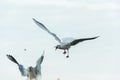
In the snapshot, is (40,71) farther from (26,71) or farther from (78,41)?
(78,41)

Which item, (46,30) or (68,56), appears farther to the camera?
(46,30)

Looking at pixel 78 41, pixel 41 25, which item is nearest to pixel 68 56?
pixel 78 41

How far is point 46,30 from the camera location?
5876 inches

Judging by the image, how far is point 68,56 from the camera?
140000mm

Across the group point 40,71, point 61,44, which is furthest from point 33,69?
point 61,44

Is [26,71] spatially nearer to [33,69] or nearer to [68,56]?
[33,69]

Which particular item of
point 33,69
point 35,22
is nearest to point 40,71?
point 33,69

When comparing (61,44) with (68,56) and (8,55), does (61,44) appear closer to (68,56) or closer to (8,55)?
(68,56)

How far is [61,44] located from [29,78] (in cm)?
1351

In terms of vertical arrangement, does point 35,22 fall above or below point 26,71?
above

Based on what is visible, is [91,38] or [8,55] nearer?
[91,38]

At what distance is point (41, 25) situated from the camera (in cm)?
15112

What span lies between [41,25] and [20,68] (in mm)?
11275

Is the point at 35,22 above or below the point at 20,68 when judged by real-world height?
above
